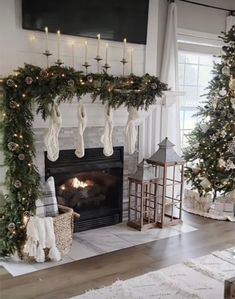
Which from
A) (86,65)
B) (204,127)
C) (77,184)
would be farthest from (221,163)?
(86,65)

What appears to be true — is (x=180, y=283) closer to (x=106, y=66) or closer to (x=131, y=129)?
(x=131, y=129)

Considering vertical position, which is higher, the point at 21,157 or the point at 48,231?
the point at 21,157

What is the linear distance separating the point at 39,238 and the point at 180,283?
1.21 metres

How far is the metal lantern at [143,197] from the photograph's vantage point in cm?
428

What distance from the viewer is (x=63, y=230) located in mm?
3582

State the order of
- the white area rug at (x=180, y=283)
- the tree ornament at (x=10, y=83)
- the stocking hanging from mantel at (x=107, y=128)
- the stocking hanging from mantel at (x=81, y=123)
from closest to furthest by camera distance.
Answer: the white area rug at (x=180, y=283)
the tree ornament at (x=10, y=83)
the stocking hanging from mantel at (x=81, y=123)
the stocking hanging from mantel at (x=107, y=128)

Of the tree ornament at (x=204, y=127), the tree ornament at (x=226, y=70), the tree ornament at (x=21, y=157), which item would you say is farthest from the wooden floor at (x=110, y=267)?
the tree ornament at (x=226, y=70)

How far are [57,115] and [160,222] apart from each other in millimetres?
1720

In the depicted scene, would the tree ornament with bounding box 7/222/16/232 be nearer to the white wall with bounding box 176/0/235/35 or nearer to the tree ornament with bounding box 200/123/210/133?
the tree ornament with bounding box 200/123/210/133

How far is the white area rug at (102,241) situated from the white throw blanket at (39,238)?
102 millimetres

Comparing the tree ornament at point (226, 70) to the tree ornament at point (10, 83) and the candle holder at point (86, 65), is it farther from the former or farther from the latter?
the tree ornament at point (10, 83)

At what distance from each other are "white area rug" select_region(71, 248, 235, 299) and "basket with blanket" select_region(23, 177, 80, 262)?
2.21 ft

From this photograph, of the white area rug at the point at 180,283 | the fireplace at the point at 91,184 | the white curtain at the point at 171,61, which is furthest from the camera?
the white curtain at the point at 171,61

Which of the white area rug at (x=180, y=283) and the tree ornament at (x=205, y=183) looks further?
the tree ornament at (x=205, y=183)
